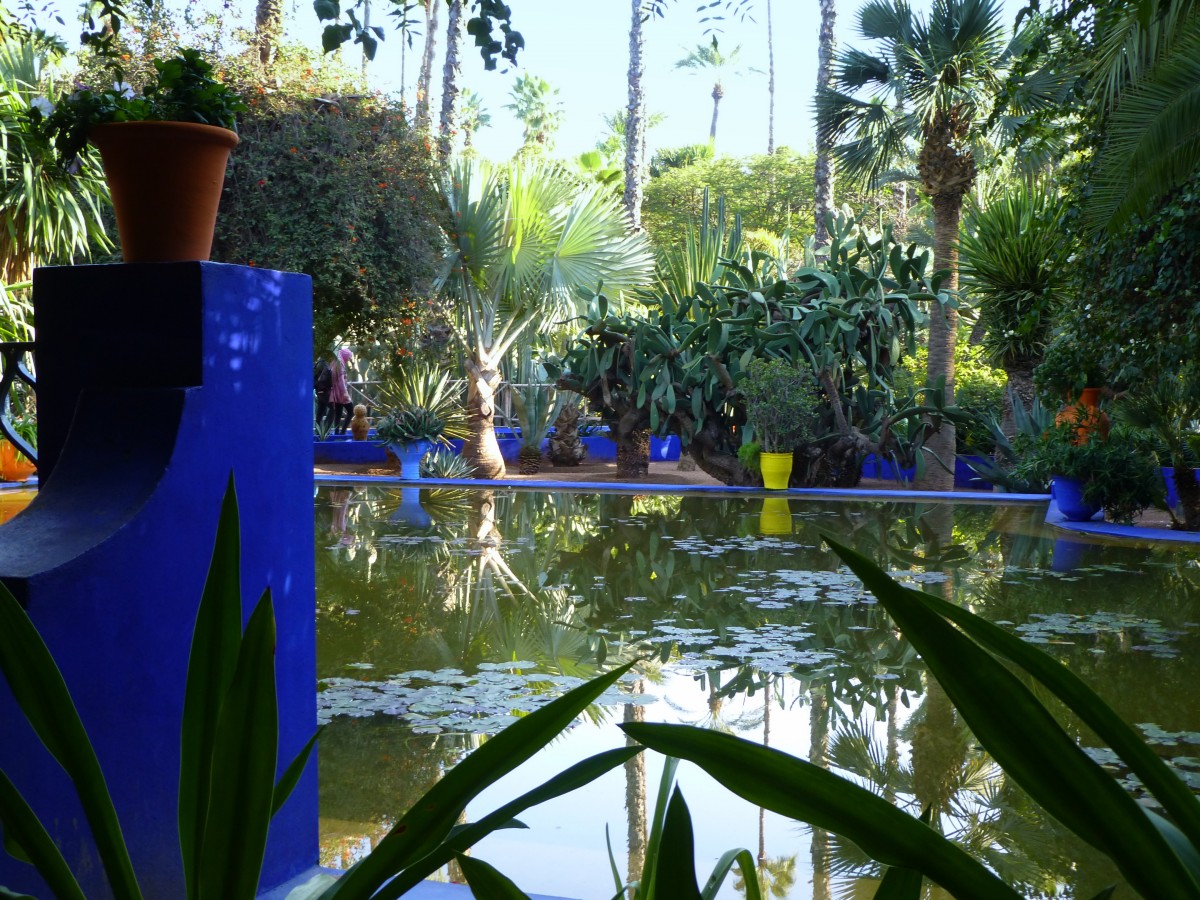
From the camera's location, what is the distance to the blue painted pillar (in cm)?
190

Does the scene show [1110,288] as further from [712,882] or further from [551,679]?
[712,882]

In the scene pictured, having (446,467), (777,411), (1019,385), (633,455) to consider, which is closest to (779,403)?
(777,411)

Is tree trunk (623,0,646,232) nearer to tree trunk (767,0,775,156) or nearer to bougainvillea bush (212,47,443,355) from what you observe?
bougainvillea bush (212,47,443,355)

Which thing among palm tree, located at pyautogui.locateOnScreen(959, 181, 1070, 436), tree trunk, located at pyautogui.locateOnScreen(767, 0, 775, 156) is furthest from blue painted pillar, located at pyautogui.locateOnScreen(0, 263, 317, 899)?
tree trunk, located at pyautogui.locateOnScreen(767, 0, 775, 156)

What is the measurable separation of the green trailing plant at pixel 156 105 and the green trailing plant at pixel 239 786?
170 centimetres

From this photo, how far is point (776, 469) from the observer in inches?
476

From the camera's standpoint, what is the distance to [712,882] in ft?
3.90

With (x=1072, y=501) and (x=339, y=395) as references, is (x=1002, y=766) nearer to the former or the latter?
(x=1072, y=501)

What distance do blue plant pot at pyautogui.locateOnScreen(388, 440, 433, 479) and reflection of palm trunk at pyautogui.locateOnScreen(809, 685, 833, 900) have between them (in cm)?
950

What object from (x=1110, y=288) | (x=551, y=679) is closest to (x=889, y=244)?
(x=1110, y=288)

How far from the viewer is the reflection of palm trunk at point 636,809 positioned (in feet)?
9.85

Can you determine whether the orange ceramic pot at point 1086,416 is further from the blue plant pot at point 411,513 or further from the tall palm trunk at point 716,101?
the tall palm trunk at point 716,101

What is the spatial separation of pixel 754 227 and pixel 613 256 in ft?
61.6

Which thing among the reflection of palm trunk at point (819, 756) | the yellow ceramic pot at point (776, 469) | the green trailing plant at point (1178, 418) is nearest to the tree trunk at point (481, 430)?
the yellow ceramic pot at point (776, 469)
